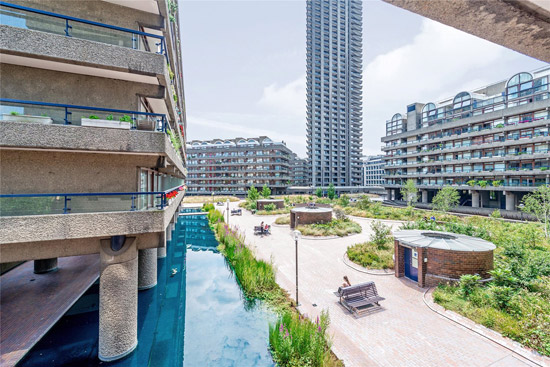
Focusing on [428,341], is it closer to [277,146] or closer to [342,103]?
[277,146]

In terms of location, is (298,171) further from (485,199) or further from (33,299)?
(33,299)

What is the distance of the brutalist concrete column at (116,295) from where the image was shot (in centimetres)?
732

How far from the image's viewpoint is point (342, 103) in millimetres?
96625

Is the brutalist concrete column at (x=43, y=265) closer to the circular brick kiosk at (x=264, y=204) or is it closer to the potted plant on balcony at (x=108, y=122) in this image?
the potted plant on balcony at (x=108, y=122)

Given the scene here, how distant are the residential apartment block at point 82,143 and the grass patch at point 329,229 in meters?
15.8

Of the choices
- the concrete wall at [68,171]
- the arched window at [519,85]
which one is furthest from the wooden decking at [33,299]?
the arched window at [519,85]

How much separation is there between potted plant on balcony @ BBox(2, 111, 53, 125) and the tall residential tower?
84.9m

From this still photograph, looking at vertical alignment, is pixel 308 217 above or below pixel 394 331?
above

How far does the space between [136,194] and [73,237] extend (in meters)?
1.92

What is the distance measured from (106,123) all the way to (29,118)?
5.66 ft

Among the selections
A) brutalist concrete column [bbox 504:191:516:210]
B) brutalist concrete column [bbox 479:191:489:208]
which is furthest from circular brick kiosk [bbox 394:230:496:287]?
brutalist concrete column [bbox 479:191:489:208]

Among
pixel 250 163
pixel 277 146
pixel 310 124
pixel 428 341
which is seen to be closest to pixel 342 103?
pixel 310 124

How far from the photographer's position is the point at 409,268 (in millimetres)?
12289

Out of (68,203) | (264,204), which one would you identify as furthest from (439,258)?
Answer: (264,204)
